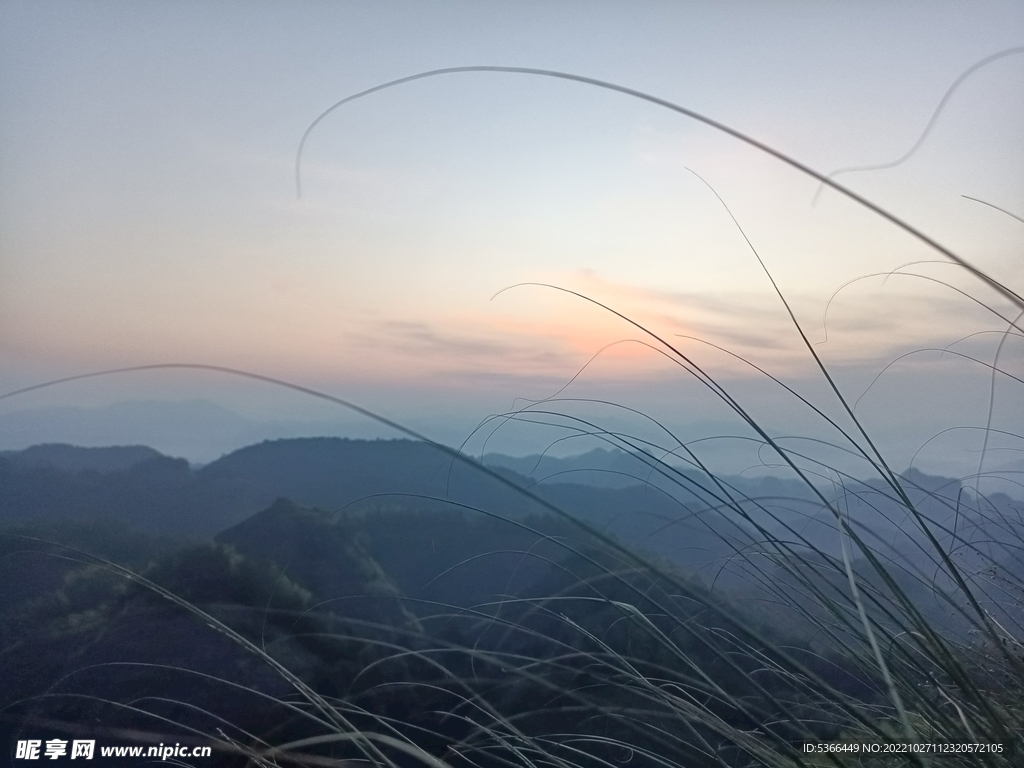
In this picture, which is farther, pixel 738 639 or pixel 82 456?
pixel 82 456

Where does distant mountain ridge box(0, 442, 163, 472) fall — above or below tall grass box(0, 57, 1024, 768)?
below

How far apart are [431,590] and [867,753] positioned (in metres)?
0.88

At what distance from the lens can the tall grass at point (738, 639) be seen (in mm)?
431

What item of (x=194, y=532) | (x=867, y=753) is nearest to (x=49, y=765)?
(x=194, y=532)

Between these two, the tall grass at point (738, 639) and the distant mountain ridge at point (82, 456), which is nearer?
the tall grass at point (738, 639)

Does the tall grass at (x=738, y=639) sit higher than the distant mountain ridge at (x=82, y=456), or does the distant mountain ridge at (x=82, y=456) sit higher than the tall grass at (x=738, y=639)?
the tall grass at (x=738, y=639)

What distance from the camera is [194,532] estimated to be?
70.7 inches

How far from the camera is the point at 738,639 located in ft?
2.30

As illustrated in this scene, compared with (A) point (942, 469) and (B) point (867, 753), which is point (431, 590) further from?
(A) point (942, 469)

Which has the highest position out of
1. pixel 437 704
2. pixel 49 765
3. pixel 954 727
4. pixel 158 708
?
pixel 954 727

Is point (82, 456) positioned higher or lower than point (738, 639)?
lower

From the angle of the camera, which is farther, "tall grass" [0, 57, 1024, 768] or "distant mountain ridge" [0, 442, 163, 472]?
"distant mountain ridge" [0, 442, 163, 472]

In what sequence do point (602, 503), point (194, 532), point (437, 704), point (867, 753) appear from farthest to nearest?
point (194, 532), point (602, 503), point (437, 704), point (867, 753)

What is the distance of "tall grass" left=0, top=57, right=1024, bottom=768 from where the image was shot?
43 centimetres
